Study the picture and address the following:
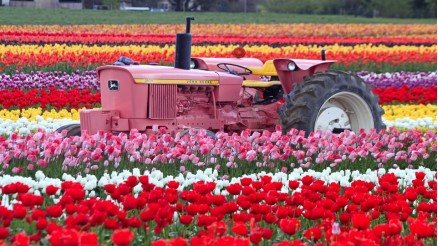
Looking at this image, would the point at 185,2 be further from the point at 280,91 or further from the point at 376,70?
the point at 280,91

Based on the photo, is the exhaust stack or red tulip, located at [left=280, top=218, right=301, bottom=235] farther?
the exhaust stack

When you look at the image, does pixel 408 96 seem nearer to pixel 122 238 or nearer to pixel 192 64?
pixel 192 64

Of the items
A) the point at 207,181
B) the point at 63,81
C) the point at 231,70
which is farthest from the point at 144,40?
the point at 207,181

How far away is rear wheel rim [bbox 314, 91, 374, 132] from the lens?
989cm

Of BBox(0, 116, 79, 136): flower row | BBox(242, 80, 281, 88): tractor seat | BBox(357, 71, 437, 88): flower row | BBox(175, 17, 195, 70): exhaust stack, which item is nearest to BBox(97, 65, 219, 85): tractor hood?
BBox(175, 17, 195, 70): exhaust stack

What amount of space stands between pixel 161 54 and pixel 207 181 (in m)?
15.1

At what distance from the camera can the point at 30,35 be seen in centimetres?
2284

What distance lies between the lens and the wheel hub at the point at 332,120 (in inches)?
388

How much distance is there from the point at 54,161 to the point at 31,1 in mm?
12275

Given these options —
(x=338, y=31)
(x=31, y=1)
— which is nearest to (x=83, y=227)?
(x=31, y=1)

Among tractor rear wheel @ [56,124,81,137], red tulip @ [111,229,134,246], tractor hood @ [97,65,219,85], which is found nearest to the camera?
red tulip @ [111,229,134,246]

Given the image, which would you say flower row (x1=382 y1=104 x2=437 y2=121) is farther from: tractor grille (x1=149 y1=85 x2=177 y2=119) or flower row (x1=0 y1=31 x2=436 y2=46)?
flower row (x1=0 y1=31 x2=436 y2=46)

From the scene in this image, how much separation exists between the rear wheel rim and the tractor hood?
981 mm

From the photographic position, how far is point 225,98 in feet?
32.4
